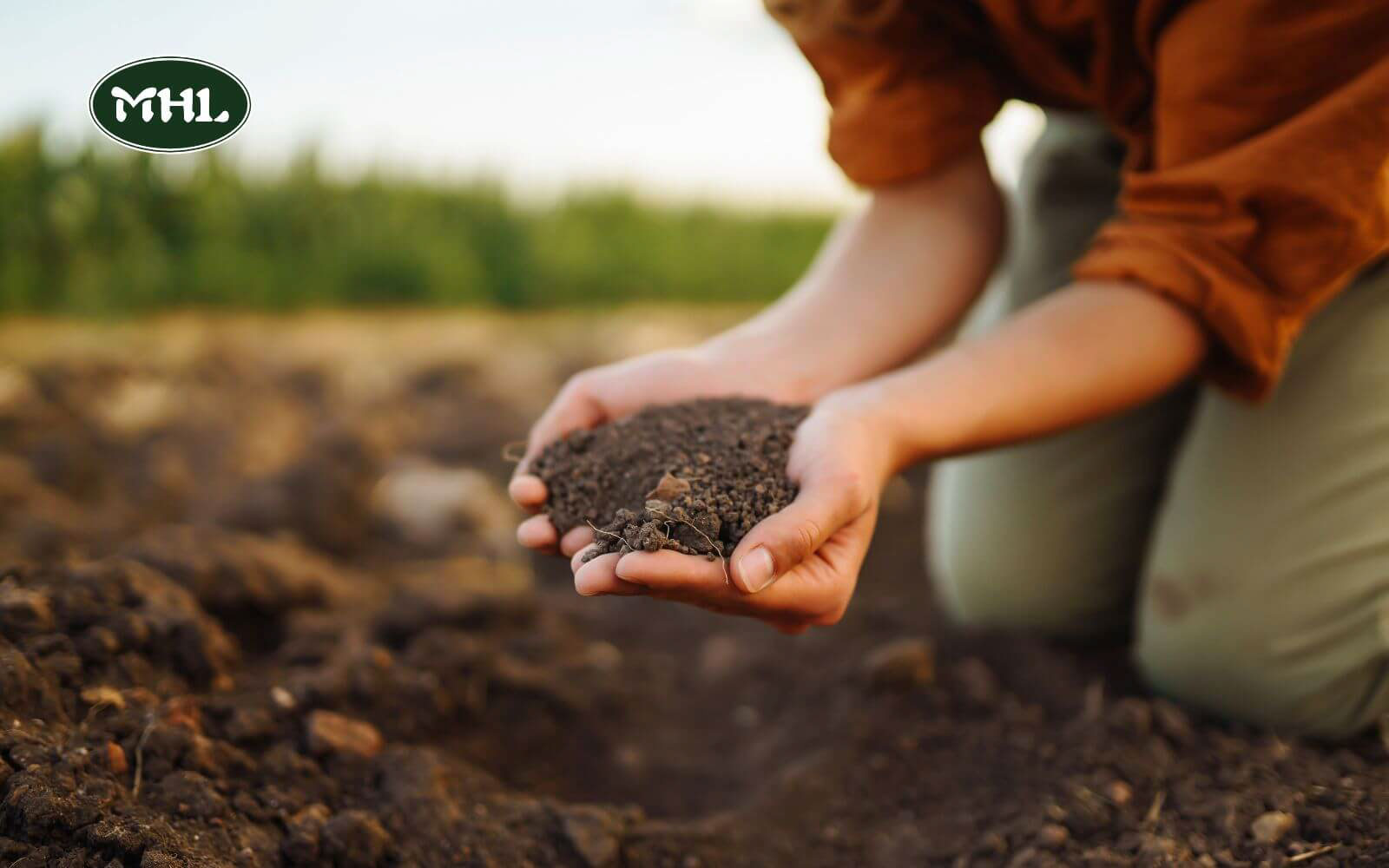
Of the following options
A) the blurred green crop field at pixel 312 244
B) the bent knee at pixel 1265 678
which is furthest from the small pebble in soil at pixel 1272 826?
the blurred green crop field at pixel 312 244

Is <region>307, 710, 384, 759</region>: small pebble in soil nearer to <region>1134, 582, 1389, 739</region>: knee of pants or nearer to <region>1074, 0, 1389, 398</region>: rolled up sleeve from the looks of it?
<region>1074, 0, 1389, 398</region>: rolled up sleeve

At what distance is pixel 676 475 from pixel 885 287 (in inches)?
22.7

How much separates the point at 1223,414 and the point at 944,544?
1.98 feet

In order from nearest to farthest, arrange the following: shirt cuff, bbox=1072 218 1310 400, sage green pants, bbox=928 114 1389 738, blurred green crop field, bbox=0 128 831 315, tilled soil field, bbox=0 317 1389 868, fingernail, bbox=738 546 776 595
→ fingernail, bbox=738 546 776 595
tilled soil field, bbox=0 317 1389 868
shirt cuff, bbox=1072 218 1310 400
sage green pants, bbox=928 114 1389 738
blurred green crop field, bbox=0 128 831 315

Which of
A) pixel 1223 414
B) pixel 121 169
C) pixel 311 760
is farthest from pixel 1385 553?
pixel 121 169

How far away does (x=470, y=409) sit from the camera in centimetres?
326

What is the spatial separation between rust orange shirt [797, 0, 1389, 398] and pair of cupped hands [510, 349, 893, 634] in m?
0.46

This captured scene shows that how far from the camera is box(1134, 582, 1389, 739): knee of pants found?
1.44m

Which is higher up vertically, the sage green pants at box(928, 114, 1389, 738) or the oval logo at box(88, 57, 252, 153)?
the oval logo at box(88, 57, 252, 153)

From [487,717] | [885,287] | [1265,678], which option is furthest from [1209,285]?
[487,717]

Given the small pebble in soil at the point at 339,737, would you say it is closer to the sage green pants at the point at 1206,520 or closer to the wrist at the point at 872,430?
the wrist at the point at 872,430

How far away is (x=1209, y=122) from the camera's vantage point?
123cm

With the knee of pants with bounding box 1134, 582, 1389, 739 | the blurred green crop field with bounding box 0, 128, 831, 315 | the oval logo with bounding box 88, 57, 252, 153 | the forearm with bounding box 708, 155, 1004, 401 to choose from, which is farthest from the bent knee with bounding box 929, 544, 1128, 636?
the blurred green crop field with bounding box 0, 128, 831, 315

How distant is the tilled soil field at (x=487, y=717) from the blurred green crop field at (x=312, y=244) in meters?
0.83
